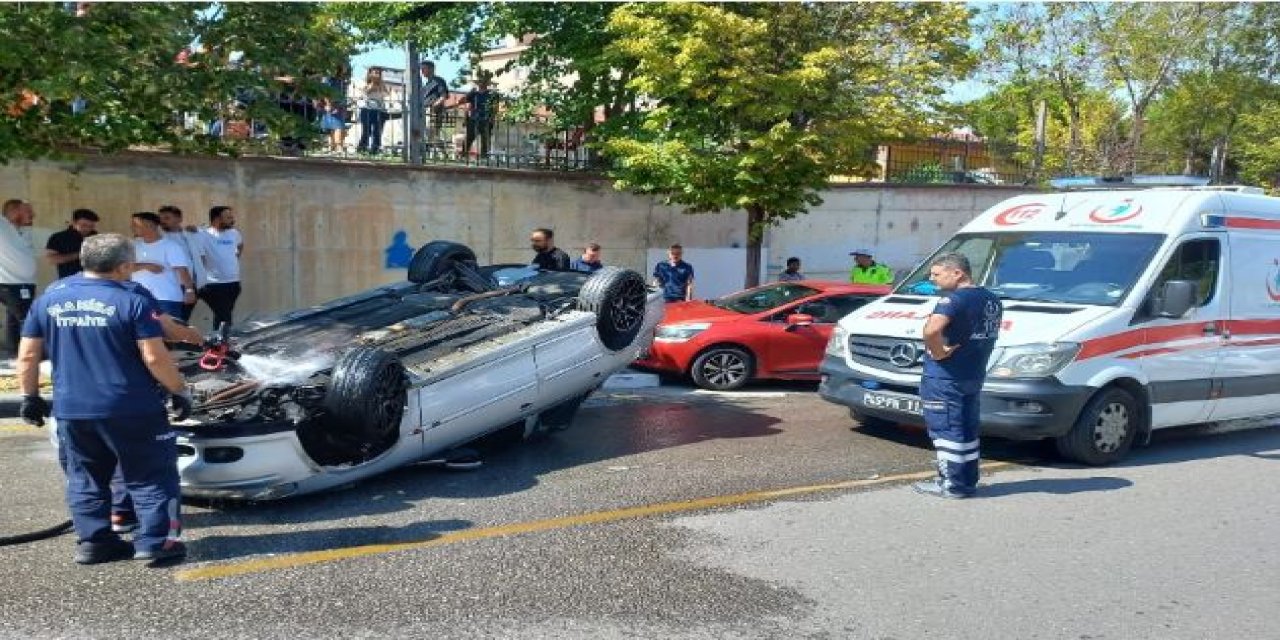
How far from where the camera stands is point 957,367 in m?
6.24

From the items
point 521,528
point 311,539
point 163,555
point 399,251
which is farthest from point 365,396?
point 399,251

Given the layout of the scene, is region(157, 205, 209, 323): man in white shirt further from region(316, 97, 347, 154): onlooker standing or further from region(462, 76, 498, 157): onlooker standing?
region(462, 76, 498, 157): onlooker standing

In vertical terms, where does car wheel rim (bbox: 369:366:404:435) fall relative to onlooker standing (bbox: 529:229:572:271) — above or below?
below

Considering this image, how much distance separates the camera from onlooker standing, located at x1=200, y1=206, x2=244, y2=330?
10.5 meters

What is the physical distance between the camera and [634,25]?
13.2m

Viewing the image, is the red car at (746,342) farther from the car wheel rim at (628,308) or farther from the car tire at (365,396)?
the car tire at (365,396)

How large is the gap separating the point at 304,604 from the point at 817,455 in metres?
4.09

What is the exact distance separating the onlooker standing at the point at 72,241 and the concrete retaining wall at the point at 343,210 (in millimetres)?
1482

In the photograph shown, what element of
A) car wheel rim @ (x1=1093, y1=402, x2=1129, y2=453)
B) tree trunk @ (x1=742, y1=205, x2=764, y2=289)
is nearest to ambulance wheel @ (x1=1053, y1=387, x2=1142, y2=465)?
car wheel rim @ (x1=1093, y1=402, x2=1129, y2=453)

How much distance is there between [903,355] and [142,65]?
22.3 ft

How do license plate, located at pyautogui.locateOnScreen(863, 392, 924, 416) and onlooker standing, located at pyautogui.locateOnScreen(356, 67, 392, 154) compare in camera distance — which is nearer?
license plate, located at pyautogui.locateOnScreen(863, 392, 924, 416)

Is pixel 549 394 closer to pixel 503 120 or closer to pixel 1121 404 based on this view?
pixel 1121 404

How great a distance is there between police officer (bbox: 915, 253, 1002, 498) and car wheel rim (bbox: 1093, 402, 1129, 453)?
1.44 meters

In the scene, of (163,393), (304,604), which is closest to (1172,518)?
(304,604)
